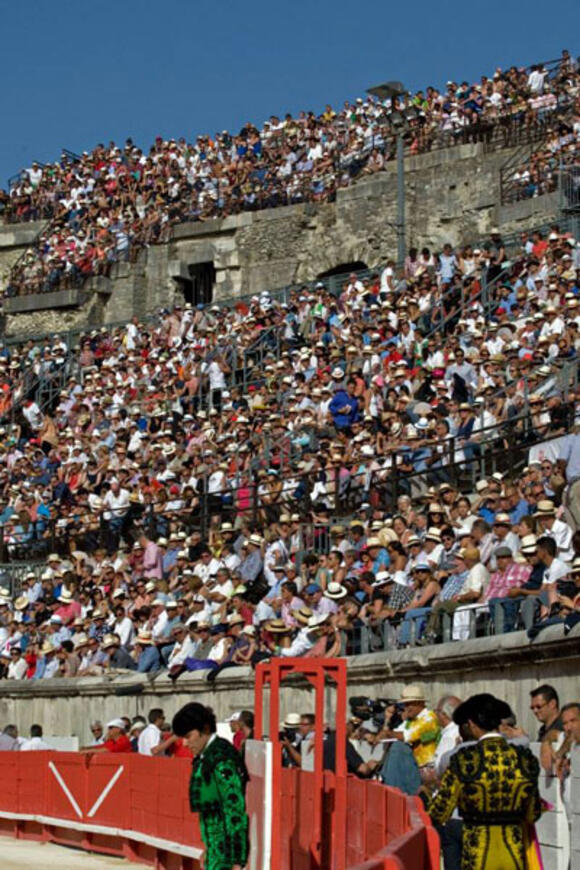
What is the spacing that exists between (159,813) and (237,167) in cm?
2772

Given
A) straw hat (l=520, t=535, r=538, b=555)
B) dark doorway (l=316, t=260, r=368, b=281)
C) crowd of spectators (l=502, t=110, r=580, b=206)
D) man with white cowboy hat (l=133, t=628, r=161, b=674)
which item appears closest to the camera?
straw hat (l=520, t=535, r=538, b=555)

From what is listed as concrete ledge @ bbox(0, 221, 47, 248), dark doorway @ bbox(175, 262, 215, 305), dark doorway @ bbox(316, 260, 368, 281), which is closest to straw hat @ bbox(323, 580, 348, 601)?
dark doorway @ bbox(316, 260, 368, 281)

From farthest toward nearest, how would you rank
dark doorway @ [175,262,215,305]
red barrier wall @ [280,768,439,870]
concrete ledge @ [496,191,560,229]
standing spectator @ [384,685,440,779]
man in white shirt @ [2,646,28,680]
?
dark doorway @ [175,262,215,305], concrete ledge @ [496,191,560,229], man in white shirt @ [2,646,28,680], standing spectator @ [384,685,440,779], red barrier wall @ [280,768,439,870]

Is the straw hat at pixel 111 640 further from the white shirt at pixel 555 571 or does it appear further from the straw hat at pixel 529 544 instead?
the white shirt at pixel 555 571

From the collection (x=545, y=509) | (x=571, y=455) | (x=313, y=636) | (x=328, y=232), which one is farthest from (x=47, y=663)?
(x=328, y=232)

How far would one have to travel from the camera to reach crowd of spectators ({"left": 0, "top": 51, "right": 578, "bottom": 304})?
122ft

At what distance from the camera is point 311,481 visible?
2428 centimetres

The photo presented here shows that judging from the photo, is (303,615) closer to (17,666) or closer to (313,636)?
(313,636)

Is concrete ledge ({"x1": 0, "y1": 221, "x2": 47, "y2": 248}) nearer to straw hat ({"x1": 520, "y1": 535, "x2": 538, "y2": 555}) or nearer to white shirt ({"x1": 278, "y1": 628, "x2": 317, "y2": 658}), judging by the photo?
white shirt ({"x1": 278, "y1": 628, "x2": 317, "y2": 658})

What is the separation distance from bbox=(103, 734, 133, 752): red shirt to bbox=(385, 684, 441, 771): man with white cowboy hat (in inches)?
305

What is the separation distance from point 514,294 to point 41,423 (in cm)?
1298

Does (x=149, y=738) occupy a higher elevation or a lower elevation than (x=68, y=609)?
lower

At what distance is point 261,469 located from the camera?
26.3 meters

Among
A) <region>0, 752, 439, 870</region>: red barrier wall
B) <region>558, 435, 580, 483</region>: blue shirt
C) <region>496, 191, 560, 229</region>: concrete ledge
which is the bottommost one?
<region>0, 752, 439, 870</region>: red barrier wall
